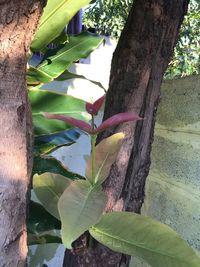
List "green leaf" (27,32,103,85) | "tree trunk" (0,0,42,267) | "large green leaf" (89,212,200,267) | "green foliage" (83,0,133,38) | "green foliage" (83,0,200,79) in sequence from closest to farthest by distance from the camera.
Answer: "tree trunk" (0,0,42,267) → "large green leaf" (89,212,200,267) → "green leaf" (27,32,103,85) → "green foliage" (83,0,200,79) → "green foliage" (83,0,133,38)

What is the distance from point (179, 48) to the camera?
10.6 feet

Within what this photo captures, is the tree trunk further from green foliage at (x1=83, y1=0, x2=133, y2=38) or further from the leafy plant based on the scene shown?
green foliage at (x1=83, y1=0, x2=133, y2=38)

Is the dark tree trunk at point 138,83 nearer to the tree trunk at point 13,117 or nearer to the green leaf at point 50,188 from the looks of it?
the green leaf at point 50,188

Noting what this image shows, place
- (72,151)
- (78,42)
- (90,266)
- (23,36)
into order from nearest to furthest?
(23,36) → (90,266) → (78,42) → (72,151)

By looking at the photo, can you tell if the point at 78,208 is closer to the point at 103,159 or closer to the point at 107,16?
the point at 103,159

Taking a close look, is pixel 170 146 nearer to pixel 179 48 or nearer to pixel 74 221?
pixel 74 221

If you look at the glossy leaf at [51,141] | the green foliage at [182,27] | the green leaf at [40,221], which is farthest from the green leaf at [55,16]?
the green foliage at [182,27]

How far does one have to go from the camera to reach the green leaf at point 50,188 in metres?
0.96

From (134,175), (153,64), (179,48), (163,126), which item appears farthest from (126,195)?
(179,48)

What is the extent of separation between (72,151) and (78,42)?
2.07ft

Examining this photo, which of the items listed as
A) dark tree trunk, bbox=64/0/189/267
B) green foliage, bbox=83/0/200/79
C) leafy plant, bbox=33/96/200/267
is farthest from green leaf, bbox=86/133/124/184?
green foliage, bbox=83/0/200/79

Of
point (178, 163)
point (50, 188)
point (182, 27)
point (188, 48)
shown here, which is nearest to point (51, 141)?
point (178, 163)

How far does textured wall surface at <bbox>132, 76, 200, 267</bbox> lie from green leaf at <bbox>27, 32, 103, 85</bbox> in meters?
0.38

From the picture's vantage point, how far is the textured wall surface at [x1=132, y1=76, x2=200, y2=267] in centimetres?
131
